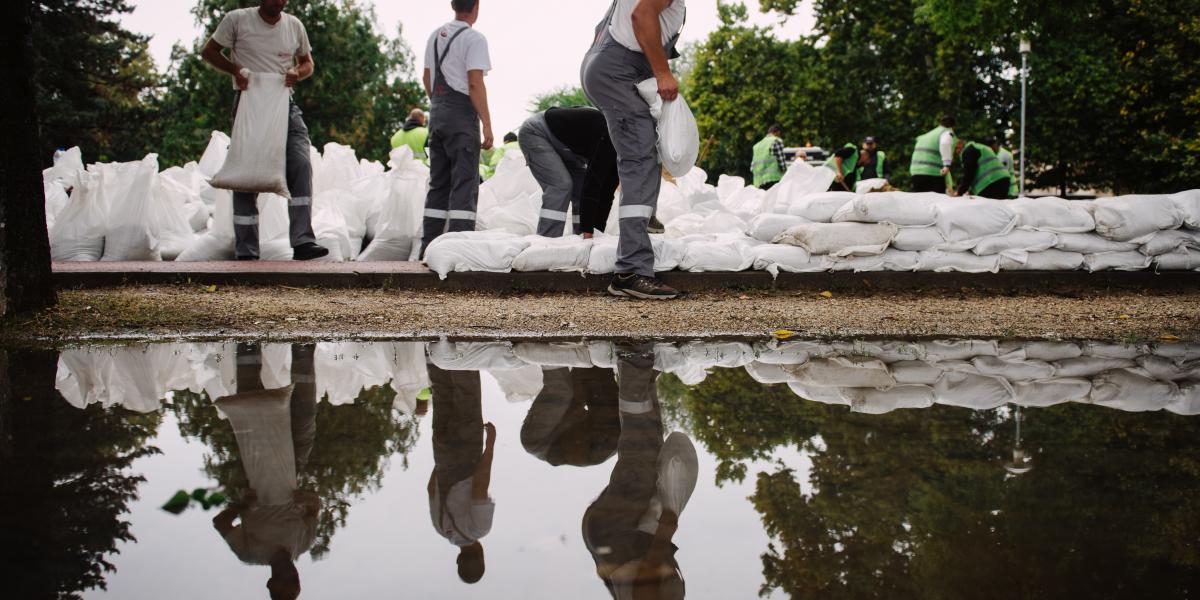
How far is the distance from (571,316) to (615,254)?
3.47 feet

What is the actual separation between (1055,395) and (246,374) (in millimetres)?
2643

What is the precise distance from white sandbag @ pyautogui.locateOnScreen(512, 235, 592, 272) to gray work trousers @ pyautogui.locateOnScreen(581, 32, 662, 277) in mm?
400

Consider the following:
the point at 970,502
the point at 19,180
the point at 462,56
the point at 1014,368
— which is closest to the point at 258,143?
the point at 462,56

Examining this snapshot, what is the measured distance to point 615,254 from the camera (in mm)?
5562

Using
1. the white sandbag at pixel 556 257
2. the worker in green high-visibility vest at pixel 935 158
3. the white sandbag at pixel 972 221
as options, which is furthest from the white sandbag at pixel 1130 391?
the worker in green high-visibility vest at pixel 935 158

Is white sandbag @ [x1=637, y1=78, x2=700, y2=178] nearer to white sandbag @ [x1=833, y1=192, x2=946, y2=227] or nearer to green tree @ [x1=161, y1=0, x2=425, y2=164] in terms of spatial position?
white sandbag @ [x1=833, y1=192, x2=946, y2=227]

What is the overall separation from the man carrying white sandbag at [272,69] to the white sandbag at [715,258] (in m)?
2.77

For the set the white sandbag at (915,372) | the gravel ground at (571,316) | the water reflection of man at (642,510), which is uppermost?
the gravel ground at (571,316)

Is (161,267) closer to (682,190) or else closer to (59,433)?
(59,433)

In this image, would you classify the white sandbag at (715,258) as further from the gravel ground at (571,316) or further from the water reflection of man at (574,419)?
the water reflection of man at (574,419)

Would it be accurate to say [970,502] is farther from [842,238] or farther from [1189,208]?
[1189,208]

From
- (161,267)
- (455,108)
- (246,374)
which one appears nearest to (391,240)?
(455,108)

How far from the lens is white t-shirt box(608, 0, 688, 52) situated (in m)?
5.12

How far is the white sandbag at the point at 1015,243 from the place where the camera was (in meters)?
6.01
